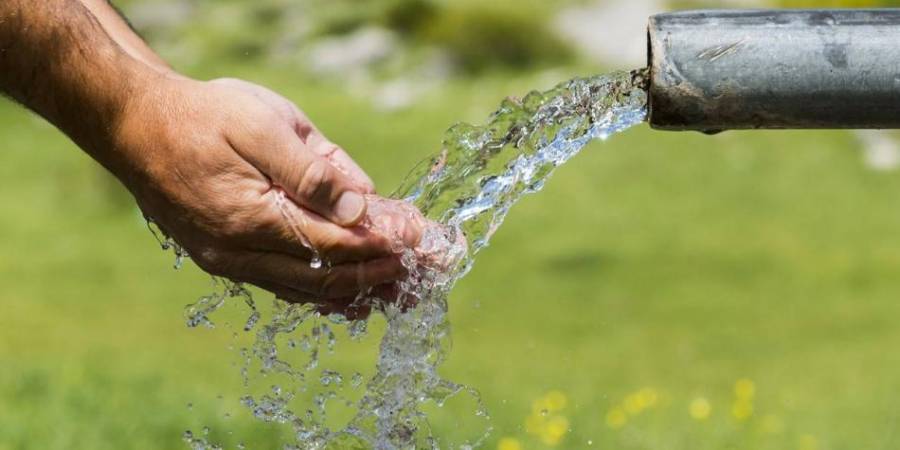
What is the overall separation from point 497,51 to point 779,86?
800 centimetres

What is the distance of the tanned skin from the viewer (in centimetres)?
208

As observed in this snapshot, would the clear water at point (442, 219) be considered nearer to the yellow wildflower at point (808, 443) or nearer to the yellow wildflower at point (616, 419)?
the yellow wildflower at point (616, 419)

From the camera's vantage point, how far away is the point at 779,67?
1.68 m

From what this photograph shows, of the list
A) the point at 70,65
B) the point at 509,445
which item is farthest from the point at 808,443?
the point at 70,65

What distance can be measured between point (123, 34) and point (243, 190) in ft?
1.55

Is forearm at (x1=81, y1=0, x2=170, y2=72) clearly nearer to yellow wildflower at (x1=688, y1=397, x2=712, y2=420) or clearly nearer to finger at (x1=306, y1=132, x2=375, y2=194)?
finger at (x1=306, y1=132, x2=375, y2=194)

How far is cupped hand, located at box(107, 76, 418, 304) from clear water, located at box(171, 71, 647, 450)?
0.04 m

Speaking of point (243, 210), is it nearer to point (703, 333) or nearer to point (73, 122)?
point (73, 122)

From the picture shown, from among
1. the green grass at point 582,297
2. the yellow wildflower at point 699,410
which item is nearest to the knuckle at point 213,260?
the green grass at point 582,297

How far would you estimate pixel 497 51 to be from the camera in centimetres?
963

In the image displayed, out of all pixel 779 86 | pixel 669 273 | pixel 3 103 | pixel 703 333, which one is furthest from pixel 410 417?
pixel 3 103

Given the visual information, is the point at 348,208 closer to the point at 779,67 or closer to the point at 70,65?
the point at 70,65

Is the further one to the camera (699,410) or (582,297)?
(582,297)

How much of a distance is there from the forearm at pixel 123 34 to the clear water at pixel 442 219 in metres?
0.31
